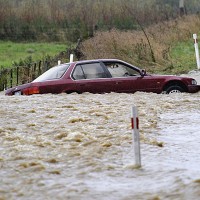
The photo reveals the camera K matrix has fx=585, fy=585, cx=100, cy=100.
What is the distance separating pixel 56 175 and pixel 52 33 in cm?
3980

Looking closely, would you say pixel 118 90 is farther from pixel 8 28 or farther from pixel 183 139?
pixel 8 28

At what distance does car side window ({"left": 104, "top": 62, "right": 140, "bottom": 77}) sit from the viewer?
13.3 m

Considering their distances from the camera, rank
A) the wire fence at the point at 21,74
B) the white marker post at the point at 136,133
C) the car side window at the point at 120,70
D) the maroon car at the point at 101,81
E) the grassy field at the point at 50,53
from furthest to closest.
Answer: the grassy field at the point at 50,53
the wire fence at the point at 21,74
the car side window at the point at 120,70
the maroon car at the point at 101,81
the white marker post at the point at 136,133

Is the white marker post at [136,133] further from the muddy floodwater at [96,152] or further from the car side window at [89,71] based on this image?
the car side window at [89,71]

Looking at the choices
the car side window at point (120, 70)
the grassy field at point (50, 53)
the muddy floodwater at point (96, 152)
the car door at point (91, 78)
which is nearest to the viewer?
the muddy floodwater at point (96, 152)

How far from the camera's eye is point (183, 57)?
23.8 m

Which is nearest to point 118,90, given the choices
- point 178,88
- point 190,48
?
point 178,88

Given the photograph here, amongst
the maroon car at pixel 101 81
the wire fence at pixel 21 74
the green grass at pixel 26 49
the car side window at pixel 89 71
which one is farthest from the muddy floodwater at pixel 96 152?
the green grass at pixel 26 49

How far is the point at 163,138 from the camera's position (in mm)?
7445

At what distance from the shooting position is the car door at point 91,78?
42.7ft

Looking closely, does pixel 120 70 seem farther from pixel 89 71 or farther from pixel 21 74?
pixel 21 74

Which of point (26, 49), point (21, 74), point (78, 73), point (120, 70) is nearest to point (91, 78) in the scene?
point (78, 73)

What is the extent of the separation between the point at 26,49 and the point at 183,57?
18.4 m

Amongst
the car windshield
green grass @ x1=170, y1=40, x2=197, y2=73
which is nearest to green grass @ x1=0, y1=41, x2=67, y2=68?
green grass @ x1=170, y1=40, x2=197, y2=73
